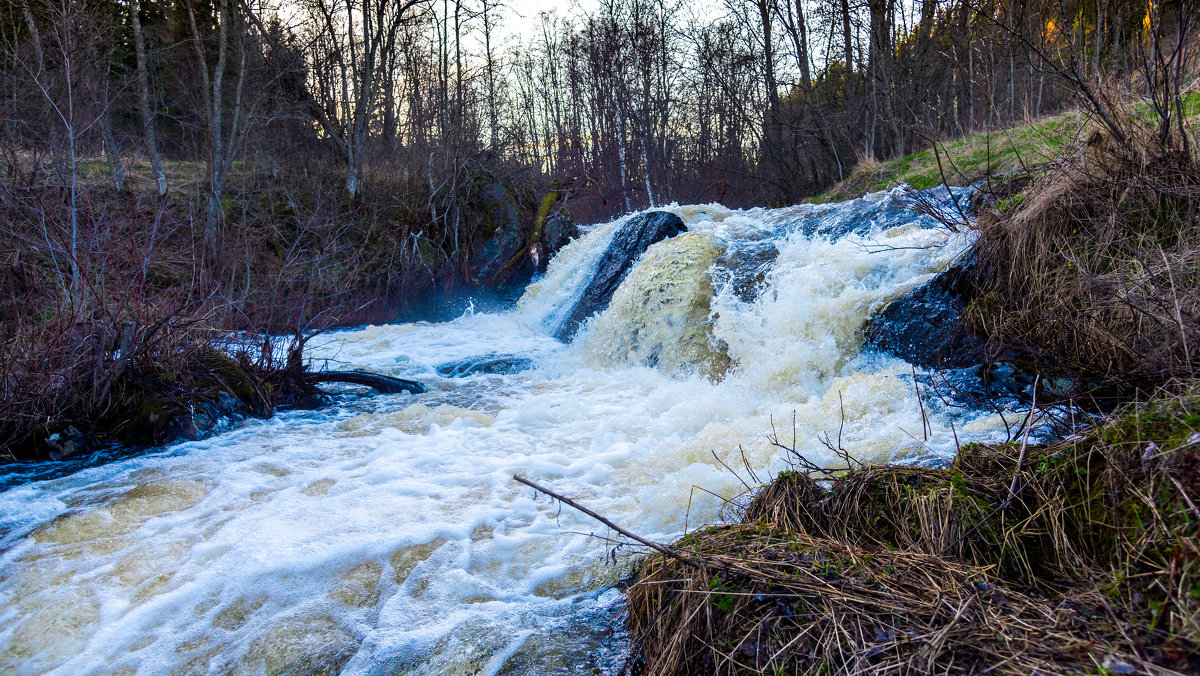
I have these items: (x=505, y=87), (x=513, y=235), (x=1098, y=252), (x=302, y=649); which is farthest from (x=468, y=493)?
(x=505, y=87)

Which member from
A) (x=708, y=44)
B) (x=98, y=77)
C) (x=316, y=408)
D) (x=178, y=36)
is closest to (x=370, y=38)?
(x=98, y=77)

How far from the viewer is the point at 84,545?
11.2ft

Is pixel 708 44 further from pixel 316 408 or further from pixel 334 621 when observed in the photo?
pixel 334 621

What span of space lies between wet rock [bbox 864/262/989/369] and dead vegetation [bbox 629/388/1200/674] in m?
2.60

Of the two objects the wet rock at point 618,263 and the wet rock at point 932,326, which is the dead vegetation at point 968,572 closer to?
the wet rock at point 932,326

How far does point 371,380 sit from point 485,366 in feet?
5.56

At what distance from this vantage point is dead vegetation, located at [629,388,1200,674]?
4.87 ft

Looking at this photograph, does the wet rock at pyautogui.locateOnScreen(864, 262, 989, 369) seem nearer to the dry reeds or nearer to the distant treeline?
the dry reeds

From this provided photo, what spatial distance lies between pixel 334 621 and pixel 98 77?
14472 millimetres

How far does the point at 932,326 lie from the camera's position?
5156mm

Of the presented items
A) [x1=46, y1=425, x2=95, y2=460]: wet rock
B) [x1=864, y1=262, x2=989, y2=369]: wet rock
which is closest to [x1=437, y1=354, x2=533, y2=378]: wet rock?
[x1=46, y1=425, x2=95, y2=460]: wet rock

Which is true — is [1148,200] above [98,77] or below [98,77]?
below

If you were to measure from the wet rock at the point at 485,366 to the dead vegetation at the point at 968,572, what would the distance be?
231 inches

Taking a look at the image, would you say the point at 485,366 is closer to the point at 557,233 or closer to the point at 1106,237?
the point at 557,233
